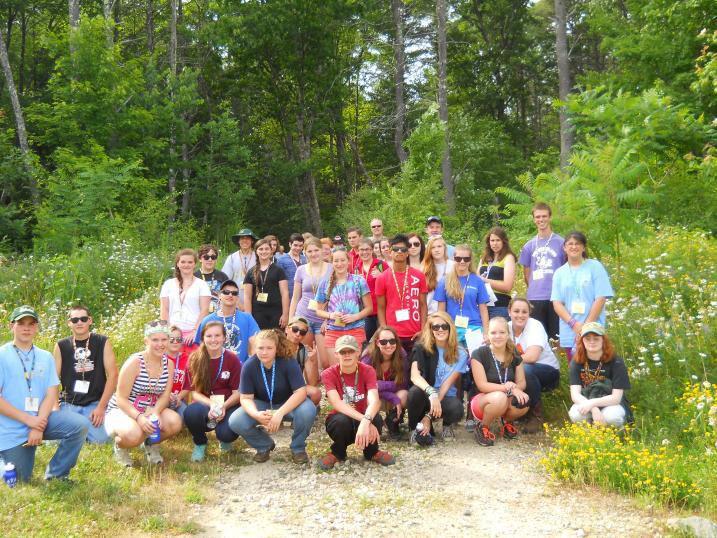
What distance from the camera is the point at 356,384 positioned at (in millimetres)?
5926

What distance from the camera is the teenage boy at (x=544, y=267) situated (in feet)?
23.8

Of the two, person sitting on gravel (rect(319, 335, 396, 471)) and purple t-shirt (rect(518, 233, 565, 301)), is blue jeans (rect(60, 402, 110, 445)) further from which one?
purple t-shirt (rect(518, 233, 565, 301))

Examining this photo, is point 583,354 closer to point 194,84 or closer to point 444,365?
point 444,365

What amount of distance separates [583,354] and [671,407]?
3.23 feet

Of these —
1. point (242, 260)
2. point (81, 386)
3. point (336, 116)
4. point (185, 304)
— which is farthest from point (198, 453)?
point (336, 116)

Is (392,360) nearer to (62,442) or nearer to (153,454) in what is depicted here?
(153,454)

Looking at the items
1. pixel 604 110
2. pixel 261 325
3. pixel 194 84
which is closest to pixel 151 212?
pixel 194 84

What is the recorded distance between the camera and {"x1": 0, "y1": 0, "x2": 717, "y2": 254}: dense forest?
457 inches

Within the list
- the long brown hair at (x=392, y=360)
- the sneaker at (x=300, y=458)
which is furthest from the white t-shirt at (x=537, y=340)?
the sneaker at (x=300, y=458)

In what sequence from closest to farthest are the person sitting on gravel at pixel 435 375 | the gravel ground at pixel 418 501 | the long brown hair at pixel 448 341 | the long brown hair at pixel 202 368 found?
the gravel ground at pixel 418 501, the long brown hair at pixel 202 368, the person sitting on gravel at pixel 435 375, the long brown hair at pixel 448 341

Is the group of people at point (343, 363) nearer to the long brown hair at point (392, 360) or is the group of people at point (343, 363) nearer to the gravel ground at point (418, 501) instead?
the long brown hair at point (392, 360)

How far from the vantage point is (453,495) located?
17.0ft

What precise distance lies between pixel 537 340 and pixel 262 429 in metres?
2.85

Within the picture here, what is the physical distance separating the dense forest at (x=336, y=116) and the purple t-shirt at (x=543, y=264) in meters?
1.77
